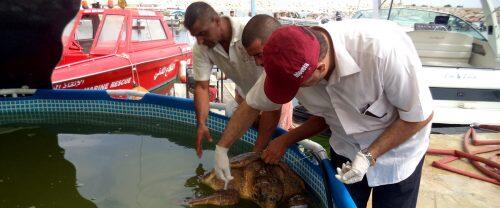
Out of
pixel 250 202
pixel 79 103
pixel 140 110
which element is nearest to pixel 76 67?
pixel 79 103

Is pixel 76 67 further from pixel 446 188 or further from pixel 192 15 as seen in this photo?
pixel 446 188

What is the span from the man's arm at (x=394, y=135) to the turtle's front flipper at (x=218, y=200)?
4.02ft

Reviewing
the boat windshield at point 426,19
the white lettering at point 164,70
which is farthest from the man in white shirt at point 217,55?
the white lettering at point 164,70

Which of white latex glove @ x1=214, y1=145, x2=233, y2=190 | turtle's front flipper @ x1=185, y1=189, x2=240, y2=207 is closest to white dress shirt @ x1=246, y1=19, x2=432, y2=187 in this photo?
white latex glove @ x1=214, y1=145, x2=233, y2=190

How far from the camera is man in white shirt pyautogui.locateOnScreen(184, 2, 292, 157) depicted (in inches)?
96.5

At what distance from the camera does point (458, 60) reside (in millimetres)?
6352

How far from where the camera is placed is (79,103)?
14.6 ft

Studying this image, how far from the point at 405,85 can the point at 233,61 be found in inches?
56.9

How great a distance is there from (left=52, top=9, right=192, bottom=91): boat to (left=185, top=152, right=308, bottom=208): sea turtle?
12.1ft

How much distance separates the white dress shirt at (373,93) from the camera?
1.48m

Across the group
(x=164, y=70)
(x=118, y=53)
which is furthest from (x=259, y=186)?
(x=164, y=70)

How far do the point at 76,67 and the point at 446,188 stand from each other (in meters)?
5.12

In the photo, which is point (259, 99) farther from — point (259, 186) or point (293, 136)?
point (259, 186)

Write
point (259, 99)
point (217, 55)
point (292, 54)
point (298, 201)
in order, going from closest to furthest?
1. point (292, 54)
2. point (259, 99)
3. point (298, 201)
4. point (217, 55)
